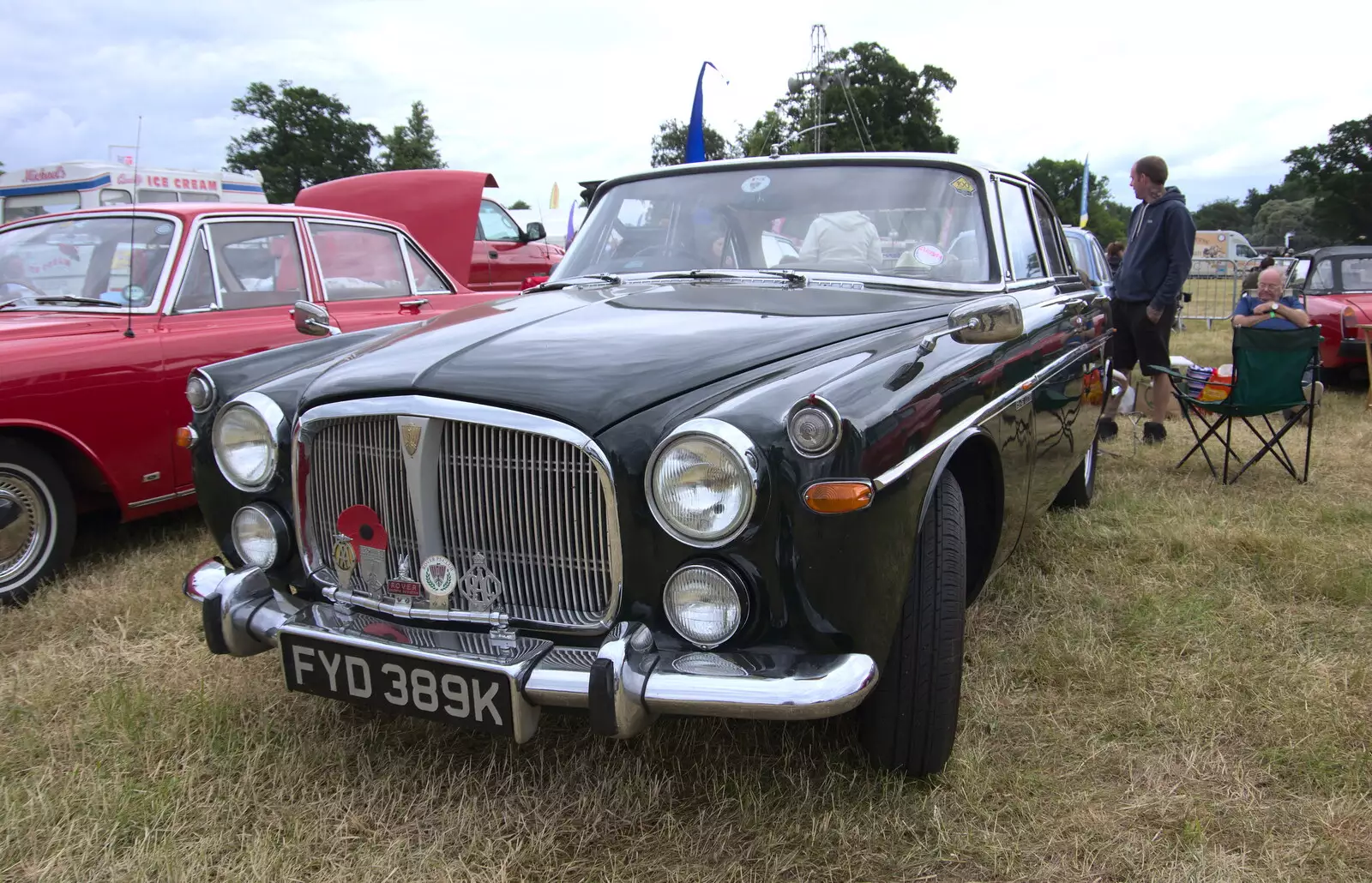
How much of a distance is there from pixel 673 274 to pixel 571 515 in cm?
136

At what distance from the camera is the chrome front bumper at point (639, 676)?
1.78 m

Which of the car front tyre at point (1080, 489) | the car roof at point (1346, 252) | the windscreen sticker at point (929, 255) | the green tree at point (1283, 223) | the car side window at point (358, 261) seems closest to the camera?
the windscreen sticker at point (929, 255)

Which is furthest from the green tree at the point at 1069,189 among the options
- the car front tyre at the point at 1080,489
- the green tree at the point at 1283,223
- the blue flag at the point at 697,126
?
the car front tyre at the point at 1080,489

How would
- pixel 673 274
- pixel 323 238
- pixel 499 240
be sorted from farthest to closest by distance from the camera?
pixel 499 240
pixel 323 238
pixel 673 274

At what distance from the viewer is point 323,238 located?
4922 mm

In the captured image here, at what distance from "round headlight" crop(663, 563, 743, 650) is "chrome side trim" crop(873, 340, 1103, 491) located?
37cm

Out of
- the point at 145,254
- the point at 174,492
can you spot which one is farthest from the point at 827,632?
the point at 145,254

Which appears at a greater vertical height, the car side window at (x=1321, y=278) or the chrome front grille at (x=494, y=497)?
the car side window at (x=1321, y=278)

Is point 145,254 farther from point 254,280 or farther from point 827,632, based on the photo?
point 827,632

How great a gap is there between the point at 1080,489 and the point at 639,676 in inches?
141

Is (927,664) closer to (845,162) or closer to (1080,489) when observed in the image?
(845,162)

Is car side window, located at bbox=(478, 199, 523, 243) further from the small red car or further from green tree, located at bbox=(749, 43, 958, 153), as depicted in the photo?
green tree, located at bbox=(749, 43, 958, 153)

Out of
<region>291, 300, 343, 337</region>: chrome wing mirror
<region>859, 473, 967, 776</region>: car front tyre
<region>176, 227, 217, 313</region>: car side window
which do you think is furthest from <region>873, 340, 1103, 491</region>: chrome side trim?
<region>176, 227, 217, 313</region>: car side window

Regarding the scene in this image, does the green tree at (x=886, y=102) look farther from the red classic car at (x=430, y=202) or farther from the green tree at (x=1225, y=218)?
the green tree at (x=1225, y=218)
